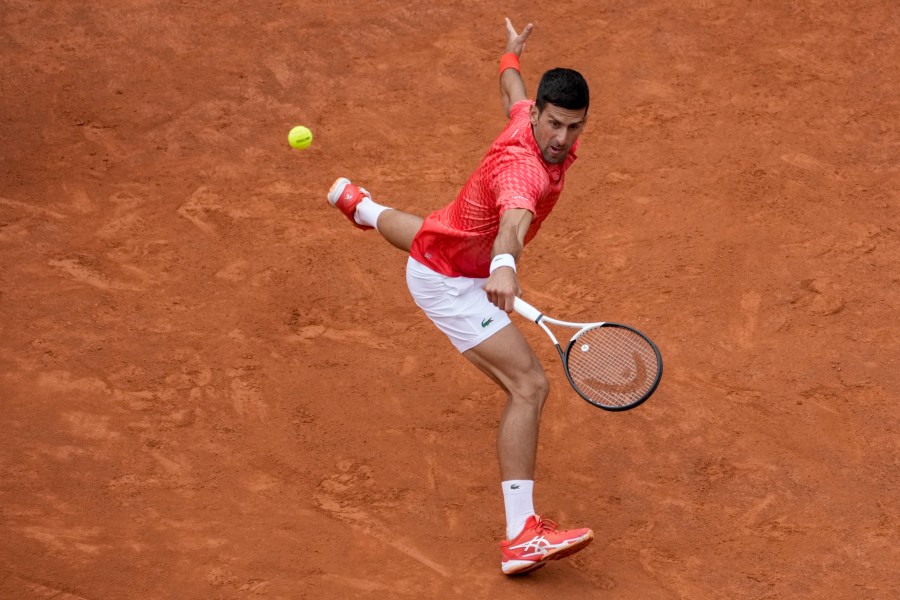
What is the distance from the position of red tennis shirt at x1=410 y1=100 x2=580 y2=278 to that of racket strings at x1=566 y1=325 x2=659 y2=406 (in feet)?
2.04

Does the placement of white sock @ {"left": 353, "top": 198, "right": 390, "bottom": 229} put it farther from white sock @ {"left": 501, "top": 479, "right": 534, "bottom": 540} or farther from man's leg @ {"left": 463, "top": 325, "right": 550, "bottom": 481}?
white sock @ {"left": 501, "top": 479, "right": 534, "bottom": 540}

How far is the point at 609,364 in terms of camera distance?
575 centimetres

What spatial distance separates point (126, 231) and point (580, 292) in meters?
3.33

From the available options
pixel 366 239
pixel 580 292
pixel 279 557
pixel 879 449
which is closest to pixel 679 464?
pixel 879 449

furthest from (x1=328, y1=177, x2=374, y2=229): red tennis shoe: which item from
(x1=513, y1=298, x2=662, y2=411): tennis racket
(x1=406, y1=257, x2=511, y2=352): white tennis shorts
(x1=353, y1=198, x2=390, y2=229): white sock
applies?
(x1=513, y1=298, x2=662, y2=411): tennis racket

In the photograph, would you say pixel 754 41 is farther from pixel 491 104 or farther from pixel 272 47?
pixel 272 47

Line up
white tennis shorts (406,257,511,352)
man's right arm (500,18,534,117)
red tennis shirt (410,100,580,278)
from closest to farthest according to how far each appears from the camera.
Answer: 1. red tennis shirt (410,100,580,278)
2. white tennis shorts (406,257,511,352)
3. man's right arm (500,18,534,117)

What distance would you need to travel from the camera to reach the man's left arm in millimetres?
4895

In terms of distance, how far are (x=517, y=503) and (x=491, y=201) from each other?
1.47 meters

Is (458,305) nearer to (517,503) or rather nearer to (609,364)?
(609,364)

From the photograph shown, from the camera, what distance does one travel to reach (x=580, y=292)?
26.3 feet

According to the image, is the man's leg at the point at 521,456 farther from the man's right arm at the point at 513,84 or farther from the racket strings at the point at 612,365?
the man's right arm at the point at 513,84

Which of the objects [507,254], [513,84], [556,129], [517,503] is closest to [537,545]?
[517,503]

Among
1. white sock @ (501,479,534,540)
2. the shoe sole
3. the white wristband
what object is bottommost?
the shoe sole
